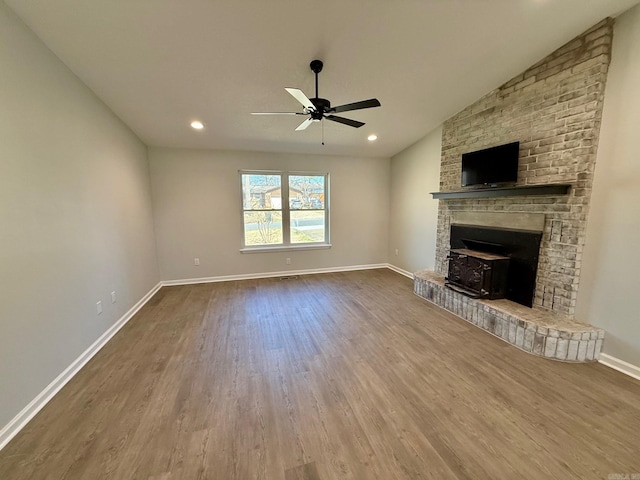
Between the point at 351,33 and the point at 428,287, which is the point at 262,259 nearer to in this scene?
the point at 428,287

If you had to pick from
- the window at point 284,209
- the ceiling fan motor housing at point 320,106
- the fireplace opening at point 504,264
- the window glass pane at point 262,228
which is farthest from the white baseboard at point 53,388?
the fireplace opening at point 504,264

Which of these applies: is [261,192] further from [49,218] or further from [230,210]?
[49,218]

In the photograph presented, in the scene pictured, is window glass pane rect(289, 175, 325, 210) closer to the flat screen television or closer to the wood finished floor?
the flat screen television

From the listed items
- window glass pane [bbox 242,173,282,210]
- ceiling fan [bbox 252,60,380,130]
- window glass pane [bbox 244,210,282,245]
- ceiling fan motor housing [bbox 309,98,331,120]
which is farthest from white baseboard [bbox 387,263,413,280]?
ceiling fan motor housing [bbox 309,98,331,120]

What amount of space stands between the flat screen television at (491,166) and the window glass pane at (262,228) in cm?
336

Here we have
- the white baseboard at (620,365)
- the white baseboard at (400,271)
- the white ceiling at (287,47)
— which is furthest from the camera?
the white baseboard at (400,271)

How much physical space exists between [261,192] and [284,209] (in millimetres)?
560

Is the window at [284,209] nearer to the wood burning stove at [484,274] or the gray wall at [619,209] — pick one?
the wood burning stove at [484,274]

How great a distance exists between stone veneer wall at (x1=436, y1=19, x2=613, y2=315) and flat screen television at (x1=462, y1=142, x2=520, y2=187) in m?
0.12

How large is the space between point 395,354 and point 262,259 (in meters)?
3.35

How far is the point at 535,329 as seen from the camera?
2.45 m

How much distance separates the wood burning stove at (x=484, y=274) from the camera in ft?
9.96

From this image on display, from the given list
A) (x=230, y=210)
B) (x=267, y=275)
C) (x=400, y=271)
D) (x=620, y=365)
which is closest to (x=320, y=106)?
(x=230, y=210)

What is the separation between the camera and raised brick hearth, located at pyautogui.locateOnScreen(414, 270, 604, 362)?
7.64 ft
